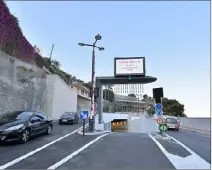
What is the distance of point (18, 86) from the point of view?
2089cm

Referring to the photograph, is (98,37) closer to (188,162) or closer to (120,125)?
(188,162)

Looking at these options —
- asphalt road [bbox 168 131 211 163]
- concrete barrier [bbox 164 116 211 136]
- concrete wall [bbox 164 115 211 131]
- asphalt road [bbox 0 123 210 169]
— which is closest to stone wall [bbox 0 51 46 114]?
asphalt road [bbox 0 123 210 169]

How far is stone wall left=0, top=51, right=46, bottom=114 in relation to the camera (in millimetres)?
18172

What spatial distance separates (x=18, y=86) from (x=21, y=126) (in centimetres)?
1081

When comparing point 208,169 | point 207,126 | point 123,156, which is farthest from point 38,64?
point 208,169

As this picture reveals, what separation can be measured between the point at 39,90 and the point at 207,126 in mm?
17287

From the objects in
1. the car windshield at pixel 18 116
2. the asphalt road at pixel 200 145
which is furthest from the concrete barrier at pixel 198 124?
the car windshield at pixel 18 116

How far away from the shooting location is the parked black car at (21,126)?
10.4 metres

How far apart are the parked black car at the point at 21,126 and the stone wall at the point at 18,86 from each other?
19.1 feet

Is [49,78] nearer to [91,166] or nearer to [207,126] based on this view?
[207,126]

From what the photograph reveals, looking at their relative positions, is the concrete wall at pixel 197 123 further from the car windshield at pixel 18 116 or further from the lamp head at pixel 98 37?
the car windshield at pixel 18 116

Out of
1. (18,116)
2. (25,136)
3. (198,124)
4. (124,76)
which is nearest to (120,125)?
(198,124)

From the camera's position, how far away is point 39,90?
25969mm

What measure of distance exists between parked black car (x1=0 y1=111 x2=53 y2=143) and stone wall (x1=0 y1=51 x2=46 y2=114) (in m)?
5.82
